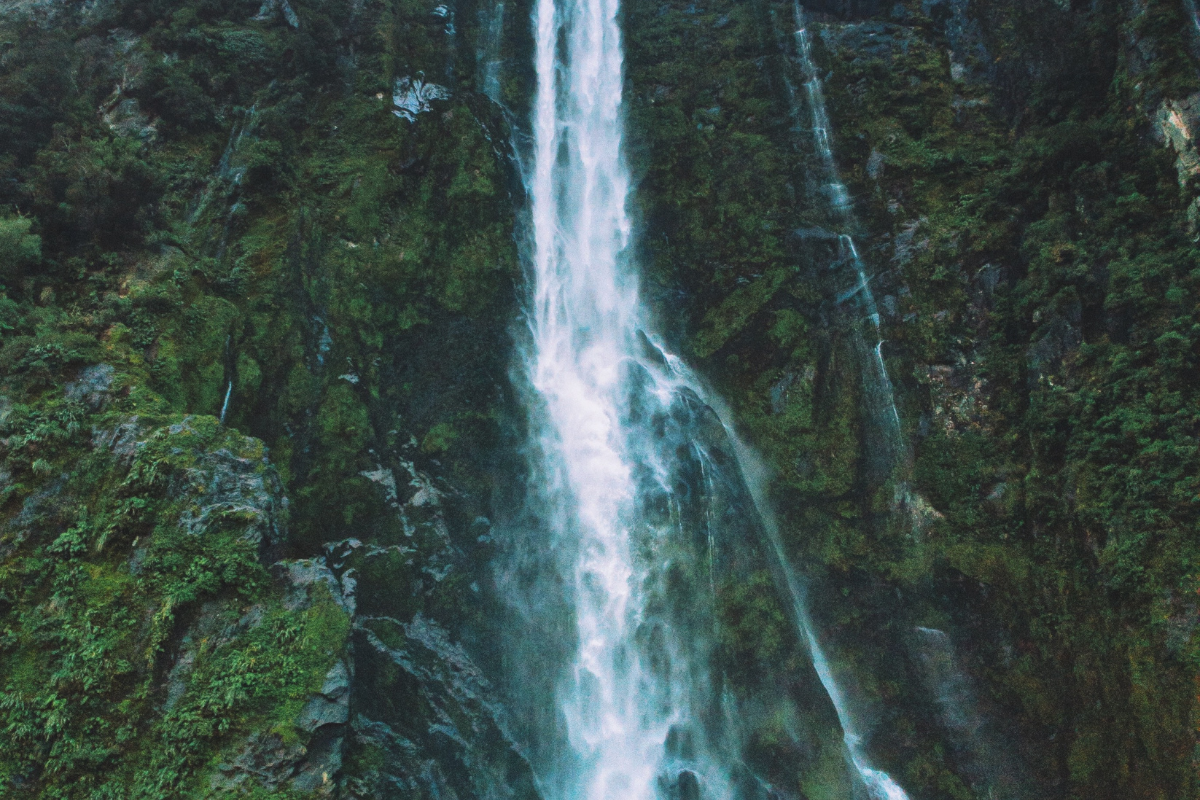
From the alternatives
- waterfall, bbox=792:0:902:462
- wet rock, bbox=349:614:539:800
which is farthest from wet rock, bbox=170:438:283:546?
waterfall, bbox=792:0:902:462

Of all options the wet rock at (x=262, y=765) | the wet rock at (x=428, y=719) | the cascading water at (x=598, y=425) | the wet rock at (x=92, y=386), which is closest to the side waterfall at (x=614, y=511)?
the cascading water at (x=598, y=425)

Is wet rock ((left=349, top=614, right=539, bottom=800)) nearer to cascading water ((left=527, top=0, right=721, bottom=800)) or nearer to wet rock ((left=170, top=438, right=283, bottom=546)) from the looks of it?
cascading water ((left=527, top=0, right=721, bottom=800))

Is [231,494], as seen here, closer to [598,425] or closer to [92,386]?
[92,386]

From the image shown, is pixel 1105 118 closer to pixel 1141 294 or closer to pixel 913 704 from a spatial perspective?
pixel 1141 294

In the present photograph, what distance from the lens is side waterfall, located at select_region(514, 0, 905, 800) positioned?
11078 millimetres

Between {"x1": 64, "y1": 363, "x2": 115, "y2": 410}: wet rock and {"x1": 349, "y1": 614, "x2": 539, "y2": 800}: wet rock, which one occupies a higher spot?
{"x1": 64, "y1": 363, "x2": 115, "y2": 410}: wet rock

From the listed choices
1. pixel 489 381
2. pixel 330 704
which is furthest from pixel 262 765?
pixel 489 381

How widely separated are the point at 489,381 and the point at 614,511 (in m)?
3.72

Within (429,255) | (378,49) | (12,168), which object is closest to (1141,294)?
(429,255)

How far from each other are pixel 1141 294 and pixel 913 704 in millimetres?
7651

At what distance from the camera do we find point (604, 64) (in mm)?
18000

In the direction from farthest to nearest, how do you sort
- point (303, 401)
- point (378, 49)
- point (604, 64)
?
point (604, 64)
point (378, 49)
point (303, 401)

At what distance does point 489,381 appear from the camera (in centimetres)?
1338

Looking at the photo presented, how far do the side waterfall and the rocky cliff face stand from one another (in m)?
0.63
